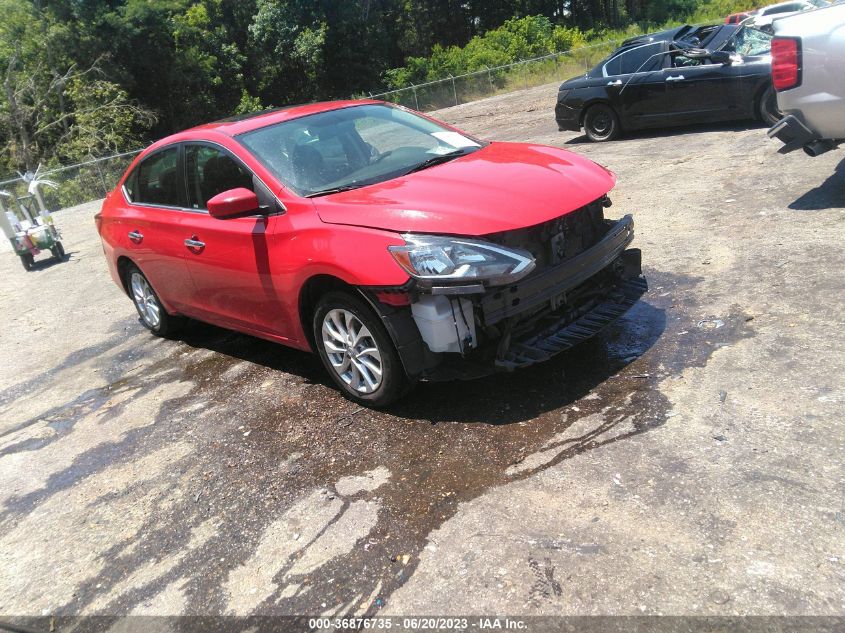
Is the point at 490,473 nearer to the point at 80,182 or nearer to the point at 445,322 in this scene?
the point at 445,322

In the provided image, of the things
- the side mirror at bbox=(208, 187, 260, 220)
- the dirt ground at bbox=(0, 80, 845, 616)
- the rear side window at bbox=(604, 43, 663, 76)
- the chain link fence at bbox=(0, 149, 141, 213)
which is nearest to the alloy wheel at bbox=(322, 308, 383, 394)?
the dirt ground at bbox=(0, 80, 845, 616)

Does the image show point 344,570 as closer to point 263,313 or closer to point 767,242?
point 263,313

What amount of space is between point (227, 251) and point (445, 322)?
1919 mm

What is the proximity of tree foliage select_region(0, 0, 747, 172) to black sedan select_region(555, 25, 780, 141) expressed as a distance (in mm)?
26061

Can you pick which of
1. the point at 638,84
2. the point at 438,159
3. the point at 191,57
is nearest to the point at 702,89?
the point at 638,84

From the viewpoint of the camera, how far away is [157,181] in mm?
5926

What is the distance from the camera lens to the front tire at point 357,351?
4141mm

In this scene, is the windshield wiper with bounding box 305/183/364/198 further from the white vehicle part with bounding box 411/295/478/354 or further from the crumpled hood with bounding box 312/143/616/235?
the white vehicle part with bounding box 411/295/478/354

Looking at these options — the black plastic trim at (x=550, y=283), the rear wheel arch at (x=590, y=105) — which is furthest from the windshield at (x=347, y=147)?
the rear wheel arch at (x=590, y=105)

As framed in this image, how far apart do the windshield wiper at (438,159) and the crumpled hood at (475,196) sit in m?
0.07

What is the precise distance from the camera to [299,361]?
5.64 meters

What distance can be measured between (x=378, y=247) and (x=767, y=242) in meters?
3.62

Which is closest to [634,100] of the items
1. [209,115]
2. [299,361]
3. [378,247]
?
[299,361]

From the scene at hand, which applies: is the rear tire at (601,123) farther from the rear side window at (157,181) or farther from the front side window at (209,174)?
the front side window at (209,174)
